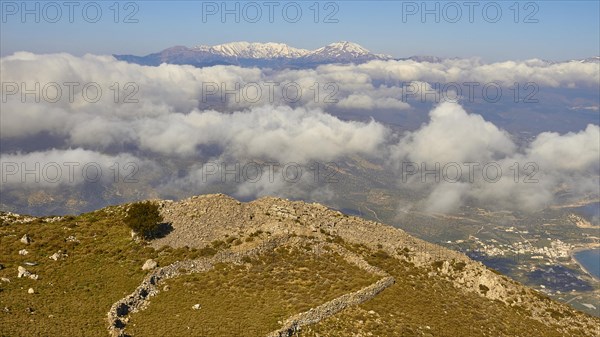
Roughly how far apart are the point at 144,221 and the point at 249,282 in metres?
21.6

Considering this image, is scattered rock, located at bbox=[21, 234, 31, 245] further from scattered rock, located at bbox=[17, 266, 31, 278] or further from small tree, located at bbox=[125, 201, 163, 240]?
small tree, located at bbox=[125, 201, 163, 240]

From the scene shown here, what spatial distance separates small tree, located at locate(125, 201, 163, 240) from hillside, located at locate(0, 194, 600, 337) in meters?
1.73

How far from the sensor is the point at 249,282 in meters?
50.8

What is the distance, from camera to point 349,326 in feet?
137

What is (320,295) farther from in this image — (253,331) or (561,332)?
(561,332)

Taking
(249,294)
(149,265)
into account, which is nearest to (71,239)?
(149,265)

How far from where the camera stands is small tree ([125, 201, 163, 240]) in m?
61.7

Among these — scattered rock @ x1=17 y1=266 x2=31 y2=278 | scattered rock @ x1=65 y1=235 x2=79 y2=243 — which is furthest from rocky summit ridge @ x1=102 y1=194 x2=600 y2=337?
scattered rock @ x1=17 y1=266 x2=31 y2=278

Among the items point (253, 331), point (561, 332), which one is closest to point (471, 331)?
point (561, 332)

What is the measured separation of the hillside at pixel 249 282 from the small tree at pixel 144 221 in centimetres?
173

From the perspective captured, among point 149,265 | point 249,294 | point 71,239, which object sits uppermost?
point 71,239

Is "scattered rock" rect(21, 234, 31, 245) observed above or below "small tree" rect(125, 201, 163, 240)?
below

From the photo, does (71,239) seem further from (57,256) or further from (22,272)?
(22,272)

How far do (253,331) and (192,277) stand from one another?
14521mm
